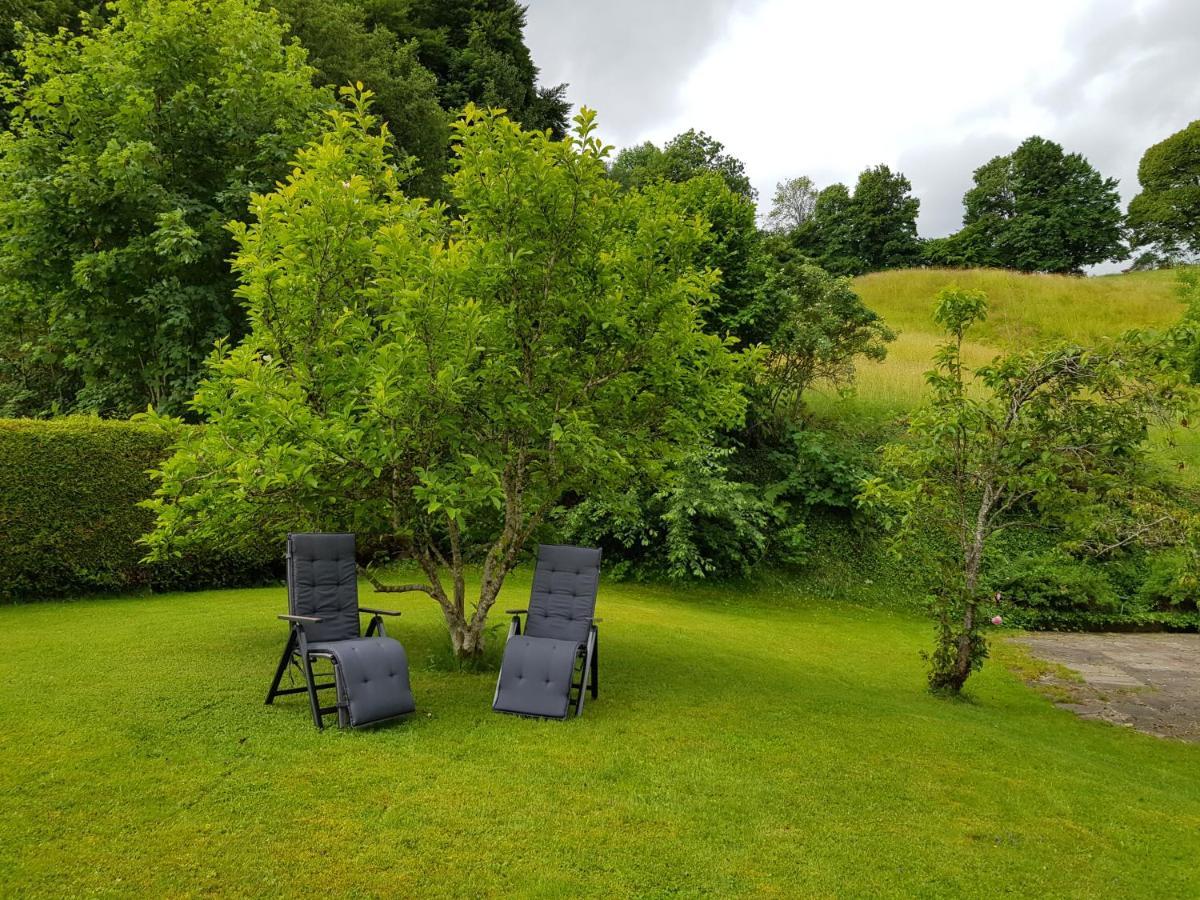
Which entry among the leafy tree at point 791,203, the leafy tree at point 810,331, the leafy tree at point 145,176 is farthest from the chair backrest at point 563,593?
the leafy tree at point 791,203

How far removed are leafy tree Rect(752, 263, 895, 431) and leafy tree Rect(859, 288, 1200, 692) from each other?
28.0ft

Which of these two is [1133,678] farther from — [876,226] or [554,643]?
[876,226]

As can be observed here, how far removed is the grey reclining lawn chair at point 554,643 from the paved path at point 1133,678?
221 inches

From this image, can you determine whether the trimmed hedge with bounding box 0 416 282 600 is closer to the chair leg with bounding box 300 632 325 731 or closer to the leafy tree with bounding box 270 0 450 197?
the chair leg with bounding box 300 632 325 731

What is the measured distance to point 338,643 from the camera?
17.4ft

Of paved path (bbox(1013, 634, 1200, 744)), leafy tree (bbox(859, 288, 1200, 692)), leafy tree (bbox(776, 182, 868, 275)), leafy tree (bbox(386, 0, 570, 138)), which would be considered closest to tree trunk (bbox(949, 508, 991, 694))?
leafy tree (bbox(859, 288, 1200, 692))

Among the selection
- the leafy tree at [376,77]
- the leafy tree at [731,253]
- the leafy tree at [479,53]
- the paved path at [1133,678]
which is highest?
the leafy tree at [479,53]

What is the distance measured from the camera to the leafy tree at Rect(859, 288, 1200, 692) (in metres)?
6.28

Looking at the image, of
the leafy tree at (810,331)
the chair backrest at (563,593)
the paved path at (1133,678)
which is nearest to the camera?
the chair backrest at (563,593)

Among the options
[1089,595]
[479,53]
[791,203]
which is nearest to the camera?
[1089,595]

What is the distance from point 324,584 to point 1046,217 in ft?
167

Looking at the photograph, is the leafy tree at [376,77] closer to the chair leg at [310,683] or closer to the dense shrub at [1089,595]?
the chair leg at [310,683]

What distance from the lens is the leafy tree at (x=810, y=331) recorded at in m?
16.3

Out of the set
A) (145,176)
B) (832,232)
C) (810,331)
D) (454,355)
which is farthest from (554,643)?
(832,232)
